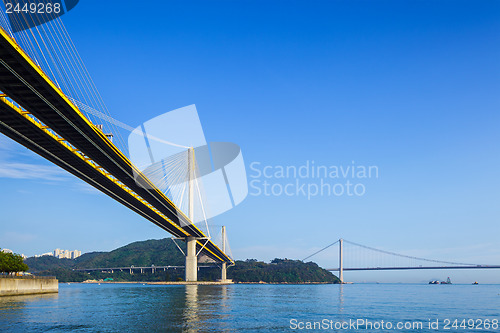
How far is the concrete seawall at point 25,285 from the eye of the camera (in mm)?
48438

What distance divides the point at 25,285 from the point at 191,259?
2037 inches

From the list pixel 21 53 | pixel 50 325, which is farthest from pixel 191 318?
pixel 21 53

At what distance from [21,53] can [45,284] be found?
46.9 meters

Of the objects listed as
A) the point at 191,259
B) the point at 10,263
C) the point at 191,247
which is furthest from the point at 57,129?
the point at 191,259

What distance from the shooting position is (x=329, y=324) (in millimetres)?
28688

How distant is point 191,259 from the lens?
102875 millimetres

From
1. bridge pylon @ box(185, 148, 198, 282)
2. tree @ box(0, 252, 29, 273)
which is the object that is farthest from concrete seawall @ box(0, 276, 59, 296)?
bridge pylon @ box(185, 148, 198, 282)

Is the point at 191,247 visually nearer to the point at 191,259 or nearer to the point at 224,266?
the point at 191,259

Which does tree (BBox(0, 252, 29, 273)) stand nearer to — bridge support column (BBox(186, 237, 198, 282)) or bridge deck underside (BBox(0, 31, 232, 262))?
bridge deck underside (BBox(0, 31, 232, 262))

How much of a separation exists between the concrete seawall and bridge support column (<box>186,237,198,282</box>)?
127 feet

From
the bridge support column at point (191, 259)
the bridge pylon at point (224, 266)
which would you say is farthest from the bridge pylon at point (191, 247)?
the bridge pylon at point (224, 266)

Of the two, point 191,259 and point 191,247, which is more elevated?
point 191,247

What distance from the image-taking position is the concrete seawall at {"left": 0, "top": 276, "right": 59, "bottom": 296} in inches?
1907

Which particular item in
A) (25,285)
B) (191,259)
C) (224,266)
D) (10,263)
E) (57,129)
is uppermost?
(57,129)
